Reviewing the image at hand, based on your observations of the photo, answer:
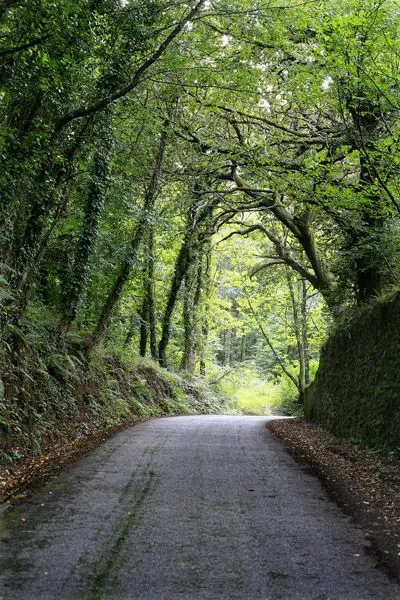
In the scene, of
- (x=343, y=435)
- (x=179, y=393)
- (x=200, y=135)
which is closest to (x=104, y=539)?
(x=343, y=435)

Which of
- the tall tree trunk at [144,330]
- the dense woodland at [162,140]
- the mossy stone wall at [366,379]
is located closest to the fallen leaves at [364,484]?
Answer: the mossy stone wall at [366,379]

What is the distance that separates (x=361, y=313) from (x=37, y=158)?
784 centimetres

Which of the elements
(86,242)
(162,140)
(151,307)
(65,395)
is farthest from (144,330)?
(65,395)

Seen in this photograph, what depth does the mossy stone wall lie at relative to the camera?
31.4 ft

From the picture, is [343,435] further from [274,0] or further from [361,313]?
[274,0]

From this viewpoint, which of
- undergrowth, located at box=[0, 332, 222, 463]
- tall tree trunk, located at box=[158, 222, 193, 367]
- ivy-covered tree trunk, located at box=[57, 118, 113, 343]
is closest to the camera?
undergrowth, located at box=[0, 332, 222, 463]

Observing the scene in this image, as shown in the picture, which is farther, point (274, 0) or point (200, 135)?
point (200, 135)

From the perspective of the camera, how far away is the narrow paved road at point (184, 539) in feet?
12.9

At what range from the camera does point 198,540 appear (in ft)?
16.3

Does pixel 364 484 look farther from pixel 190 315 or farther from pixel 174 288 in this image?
pixel 190 315

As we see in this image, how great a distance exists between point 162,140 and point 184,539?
50.4 feet

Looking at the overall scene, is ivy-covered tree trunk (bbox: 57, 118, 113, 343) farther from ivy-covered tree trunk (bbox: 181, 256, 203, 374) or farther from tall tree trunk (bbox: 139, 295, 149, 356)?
ivy-covered tree trunk (bbox: 181, 256, 203, 374)

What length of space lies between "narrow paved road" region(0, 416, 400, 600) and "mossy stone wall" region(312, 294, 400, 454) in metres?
2.36

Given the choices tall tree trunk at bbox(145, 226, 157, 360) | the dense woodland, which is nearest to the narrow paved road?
the dense woodland
